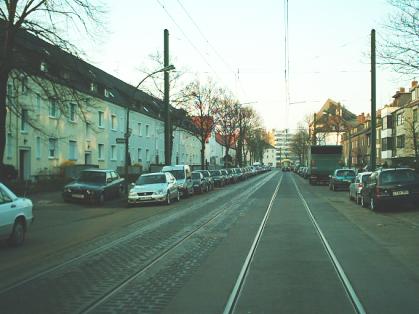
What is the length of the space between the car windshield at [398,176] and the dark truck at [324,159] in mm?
25377

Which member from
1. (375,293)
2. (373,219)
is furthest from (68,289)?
(373,219)

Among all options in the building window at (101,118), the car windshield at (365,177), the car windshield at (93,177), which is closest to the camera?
the car windshield at (365,177)

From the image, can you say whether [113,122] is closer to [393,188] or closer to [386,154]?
[393,188]

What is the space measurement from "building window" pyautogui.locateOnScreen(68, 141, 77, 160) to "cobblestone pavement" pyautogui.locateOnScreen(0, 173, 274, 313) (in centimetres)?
2846

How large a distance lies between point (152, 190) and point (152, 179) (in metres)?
1.38

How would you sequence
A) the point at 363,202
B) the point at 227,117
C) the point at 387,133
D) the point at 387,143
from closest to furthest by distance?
the point at 363,202, the point at 227,117, the point at 387,133, the point at 387,143

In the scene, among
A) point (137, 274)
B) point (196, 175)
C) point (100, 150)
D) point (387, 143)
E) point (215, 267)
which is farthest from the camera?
point (387, 143)

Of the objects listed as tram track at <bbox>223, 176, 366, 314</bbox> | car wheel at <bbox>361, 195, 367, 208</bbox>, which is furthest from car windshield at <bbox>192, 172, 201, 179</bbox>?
tram track at <bbox>223, 176, 366, 314</bbox>

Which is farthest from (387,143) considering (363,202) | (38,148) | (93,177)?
(93,177)

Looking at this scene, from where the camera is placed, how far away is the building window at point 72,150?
4088cm

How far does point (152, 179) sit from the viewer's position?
25.2 meters

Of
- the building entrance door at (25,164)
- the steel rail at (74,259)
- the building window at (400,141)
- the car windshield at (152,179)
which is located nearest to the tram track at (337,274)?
the steel rail at (74,259)

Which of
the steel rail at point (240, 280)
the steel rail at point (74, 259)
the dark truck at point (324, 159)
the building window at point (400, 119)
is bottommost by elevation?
the steel rail at point (74, 259)

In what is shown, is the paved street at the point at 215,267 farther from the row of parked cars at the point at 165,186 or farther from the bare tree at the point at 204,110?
the bare tree at the point at 204,110
